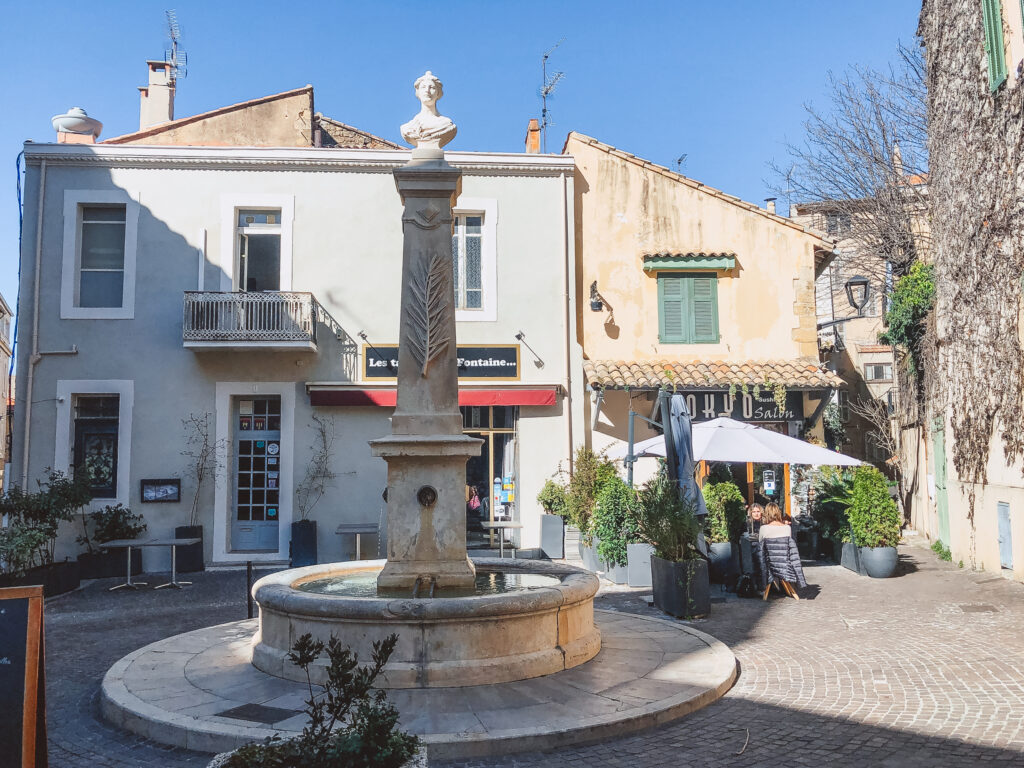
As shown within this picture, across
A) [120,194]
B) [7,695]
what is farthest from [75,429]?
[7,695]

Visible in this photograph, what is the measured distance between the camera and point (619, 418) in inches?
627

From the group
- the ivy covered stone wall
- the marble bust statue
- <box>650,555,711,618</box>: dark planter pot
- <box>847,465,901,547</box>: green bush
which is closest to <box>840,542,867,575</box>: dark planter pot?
<box>847,465,901,547</box>: green bush

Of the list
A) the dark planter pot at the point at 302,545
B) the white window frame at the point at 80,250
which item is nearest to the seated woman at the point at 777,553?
the dark planter pot at the point at 302,545

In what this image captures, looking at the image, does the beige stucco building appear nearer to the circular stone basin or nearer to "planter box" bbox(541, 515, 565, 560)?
"planter box" bbox(541, 515, 565, 560)

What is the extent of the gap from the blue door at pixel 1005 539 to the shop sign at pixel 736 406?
15.7 ft

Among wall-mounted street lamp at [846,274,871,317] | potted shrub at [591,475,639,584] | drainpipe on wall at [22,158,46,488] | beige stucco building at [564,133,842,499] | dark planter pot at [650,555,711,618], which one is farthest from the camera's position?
beige stucco building at [564,133,842,499]

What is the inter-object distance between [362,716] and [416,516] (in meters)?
3.76

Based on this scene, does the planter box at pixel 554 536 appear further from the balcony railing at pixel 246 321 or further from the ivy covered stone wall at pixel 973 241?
the ivy covered stone wall at pixel 973 241

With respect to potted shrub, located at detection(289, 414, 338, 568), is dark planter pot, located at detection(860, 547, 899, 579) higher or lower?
lower

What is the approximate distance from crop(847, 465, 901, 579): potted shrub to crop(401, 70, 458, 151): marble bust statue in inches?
310

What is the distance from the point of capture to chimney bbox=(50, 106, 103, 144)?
54.8 ft

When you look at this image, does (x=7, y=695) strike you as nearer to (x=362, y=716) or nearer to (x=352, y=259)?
(x=362, y=716)

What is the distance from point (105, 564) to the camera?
13.4m

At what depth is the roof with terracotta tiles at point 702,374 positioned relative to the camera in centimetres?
1537
